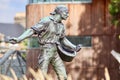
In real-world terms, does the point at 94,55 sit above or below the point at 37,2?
below

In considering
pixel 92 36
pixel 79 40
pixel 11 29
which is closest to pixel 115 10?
pixel 92 36

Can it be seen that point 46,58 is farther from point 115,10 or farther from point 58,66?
point 115,10

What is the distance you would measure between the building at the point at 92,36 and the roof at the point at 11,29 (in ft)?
148

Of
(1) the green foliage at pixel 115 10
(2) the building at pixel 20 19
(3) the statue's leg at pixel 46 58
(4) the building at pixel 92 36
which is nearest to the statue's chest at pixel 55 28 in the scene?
(3) the statue's leg at pixel 46 58

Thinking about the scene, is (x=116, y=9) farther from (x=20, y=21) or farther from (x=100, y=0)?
(x=20, y=21)

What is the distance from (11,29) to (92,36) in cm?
4979

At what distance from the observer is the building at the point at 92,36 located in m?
15.3

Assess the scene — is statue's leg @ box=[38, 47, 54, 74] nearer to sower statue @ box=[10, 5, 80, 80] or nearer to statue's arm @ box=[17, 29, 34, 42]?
sower statue @ box=[10, 5, 80, 80]

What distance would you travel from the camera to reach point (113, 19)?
44.3 feet

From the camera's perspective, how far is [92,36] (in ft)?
50.7

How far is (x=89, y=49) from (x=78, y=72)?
32.9 inches

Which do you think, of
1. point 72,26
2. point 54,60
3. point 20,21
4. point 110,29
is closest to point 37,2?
point 72,26

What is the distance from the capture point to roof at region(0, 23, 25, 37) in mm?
61062

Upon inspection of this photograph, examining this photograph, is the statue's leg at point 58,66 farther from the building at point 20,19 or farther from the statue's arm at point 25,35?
the building at point 20,19
